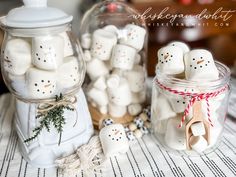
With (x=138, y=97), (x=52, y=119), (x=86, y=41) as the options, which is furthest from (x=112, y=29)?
(x=52, y=119)

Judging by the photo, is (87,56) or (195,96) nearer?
(195,96)

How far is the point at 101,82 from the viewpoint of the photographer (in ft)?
2.18

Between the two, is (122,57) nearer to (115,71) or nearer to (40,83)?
(115,71)

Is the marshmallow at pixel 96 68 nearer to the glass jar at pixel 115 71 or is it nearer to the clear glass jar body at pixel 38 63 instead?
the glass jar at pixel 115 71

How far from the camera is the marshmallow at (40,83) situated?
508 millimetres

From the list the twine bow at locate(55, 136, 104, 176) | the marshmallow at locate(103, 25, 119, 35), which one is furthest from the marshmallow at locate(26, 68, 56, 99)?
the marshmallow at locate(103, 25, 119, 35)

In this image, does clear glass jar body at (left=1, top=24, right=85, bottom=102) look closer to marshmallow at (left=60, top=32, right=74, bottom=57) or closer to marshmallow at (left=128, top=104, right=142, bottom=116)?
marshmallow at (left=60, top=32, right=74, bottom=57)

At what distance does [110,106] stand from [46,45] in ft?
0.81

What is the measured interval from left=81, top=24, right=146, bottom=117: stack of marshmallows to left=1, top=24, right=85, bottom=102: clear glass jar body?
0.37ft

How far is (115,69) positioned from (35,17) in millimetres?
247

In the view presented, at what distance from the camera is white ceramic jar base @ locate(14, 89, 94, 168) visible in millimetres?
555

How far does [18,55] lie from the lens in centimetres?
50

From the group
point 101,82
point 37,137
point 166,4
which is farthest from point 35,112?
point 166,4

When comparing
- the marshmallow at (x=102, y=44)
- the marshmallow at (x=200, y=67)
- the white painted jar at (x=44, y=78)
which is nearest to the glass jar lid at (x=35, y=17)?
the white painted jar at (x=44, y=78)
